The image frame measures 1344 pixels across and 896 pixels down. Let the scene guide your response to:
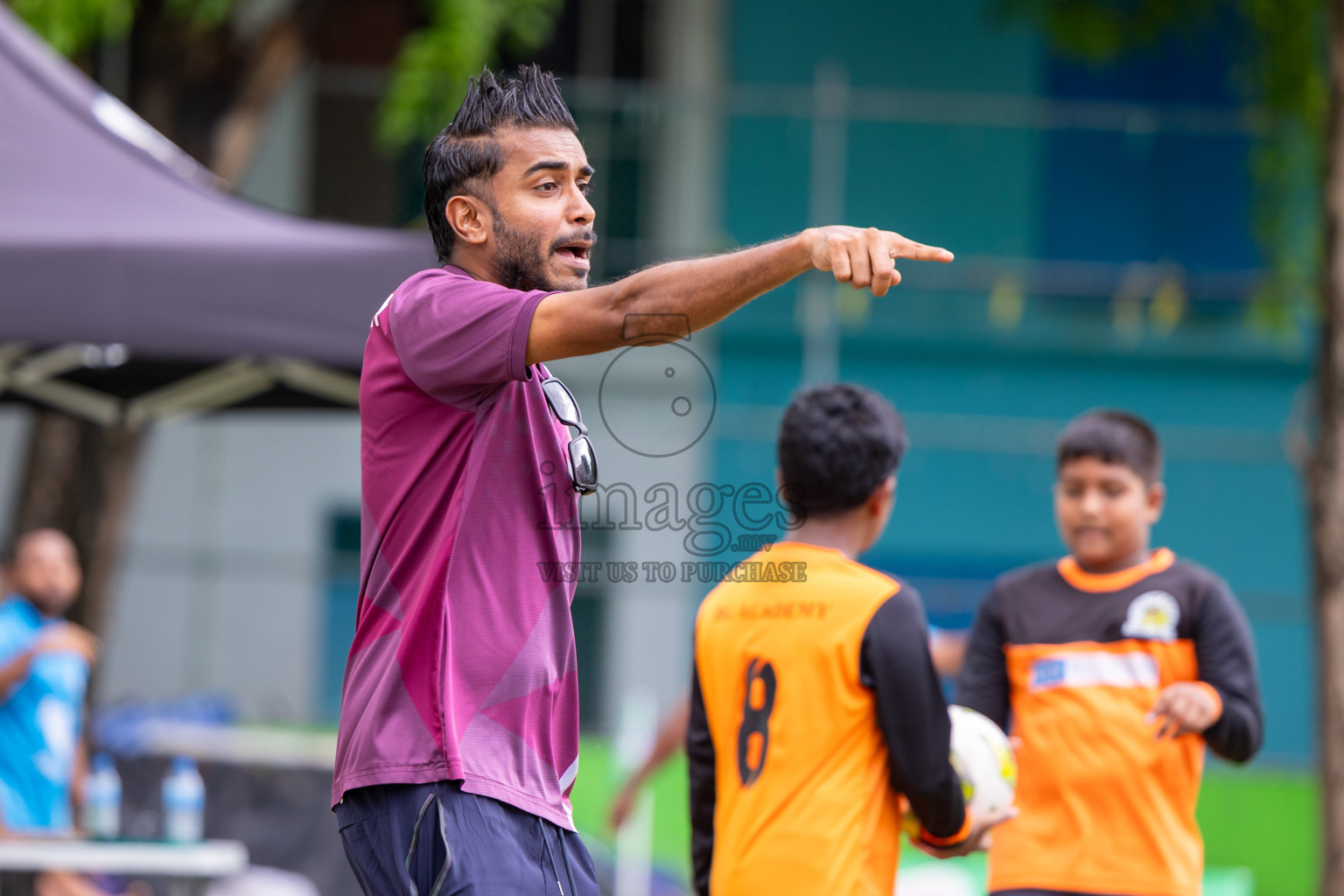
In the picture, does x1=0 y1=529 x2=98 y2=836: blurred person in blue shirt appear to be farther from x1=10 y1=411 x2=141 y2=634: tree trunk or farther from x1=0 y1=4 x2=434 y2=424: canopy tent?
x1=0 y1=4 x2=434 y2=424: canopy tent

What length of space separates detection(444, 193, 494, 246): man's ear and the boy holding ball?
1978mm

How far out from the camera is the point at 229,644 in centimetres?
1234

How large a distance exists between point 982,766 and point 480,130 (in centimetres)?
173

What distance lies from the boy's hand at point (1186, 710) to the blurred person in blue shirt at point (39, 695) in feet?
15.5

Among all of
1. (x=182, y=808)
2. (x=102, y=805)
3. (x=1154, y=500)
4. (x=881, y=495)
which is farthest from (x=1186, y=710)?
(x=102, y=805)

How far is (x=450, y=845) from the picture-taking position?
2.11 metres

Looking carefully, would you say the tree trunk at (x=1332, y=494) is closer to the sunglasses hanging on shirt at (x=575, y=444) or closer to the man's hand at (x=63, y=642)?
the sunglasses hanging on shirt at (x=575, y=444)

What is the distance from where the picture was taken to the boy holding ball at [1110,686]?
3484mm

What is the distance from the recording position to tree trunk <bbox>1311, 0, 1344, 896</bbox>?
259 inches

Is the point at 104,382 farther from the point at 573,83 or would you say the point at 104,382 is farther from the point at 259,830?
the point at 573,83

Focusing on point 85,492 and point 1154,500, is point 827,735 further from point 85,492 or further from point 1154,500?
point 85,492

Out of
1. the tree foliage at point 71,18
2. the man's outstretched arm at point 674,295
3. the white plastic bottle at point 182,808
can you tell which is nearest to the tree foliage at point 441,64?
the tree foliage at point 71,18

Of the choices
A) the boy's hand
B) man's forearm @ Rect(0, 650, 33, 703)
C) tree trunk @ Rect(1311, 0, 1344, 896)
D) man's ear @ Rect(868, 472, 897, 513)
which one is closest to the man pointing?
man's ear @ Rect(868, 472, 897, 513)

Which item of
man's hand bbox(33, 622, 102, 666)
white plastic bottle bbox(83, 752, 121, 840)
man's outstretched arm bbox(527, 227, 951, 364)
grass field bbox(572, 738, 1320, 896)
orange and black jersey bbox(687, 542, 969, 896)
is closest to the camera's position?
man's outstretched arm bbox(527, 227, 951, 364)
